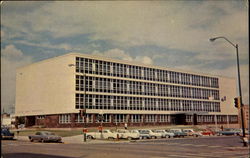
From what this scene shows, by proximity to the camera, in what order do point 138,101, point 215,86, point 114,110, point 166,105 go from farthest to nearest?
point 215,86
point 166,105
point 138,101
point 114,110

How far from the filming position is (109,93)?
7006 cm

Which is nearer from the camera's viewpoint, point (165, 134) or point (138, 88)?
point (165, 134)

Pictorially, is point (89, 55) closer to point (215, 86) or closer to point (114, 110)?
point (114, 110)

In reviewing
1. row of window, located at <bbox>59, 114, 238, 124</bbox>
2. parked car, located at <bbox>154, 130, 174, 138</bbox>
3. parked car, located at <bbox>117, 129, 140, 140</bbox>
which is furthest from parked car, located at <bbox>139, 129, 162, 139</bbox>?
row of window, located at <bbox>59, 114, 238, 124</bbox>

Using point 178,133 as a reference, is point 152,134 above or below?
above

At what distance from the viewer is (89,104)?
218ft

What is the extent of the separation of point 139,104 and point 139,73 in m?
7.19

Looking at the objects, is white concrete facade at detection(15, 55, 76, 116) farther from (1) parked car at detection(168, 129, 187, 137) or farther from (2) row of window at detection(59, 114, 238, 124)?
(1) parked car at detection(168, 129, 187, 137)

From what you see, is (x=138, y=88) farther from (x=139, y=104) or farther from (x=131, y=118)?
(x=131, y=118)

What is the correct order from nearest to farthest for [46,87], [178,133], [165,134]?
[165,134] < [178,133] < [46,87]

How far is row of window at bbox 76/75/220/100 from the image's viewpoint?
66938 mm

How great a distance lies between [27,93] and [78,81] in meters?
18.3

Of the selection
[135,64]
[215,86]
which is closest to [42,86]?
[135,64]

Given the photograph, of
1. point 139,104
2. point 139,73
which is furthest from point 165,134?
point 139,73
